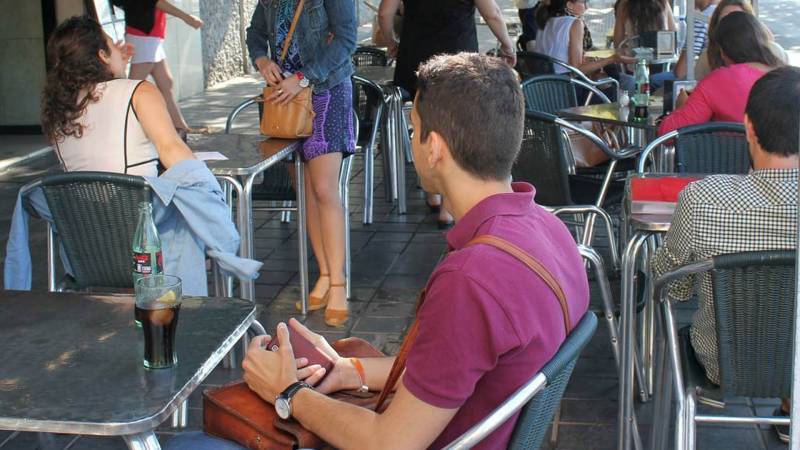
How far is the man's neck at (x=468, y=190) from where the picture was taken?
2119mm

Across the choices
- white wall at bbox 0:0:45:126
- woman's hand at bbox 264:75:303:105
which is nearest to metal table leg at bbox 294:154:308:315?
woman's hand at bbox 264:75:303:105

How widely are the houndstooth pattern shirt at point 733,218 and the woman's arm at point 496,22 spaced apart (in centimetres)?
309

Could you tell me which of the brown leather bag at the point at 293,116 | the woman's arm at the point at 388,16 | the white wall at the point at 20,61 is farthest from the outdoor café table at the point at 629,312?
the white wall at the point at 20,61

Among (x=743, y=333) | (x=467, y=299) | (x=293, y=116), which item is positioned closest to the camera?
(x=467, y=299)

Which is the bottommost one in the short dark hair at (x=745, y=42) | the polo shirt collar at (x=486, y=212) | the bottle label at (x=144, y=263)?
the bottle label at (x=144, y=263)

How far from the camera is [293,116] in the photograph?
14.9 feet

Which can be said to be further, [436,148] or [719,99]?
[719,99]

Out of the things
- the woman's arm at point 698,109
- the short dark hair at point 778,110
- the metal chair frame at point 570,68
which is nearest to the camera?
the short dark hair at point 778,110

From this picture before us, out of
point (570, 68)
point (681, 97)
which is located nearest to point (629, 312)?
point (681, 97)

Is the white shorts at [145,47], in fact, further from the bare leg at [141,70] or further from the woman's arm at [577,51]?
the woman's arm at [577,51]

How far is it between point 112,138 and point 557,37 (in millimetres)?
5237

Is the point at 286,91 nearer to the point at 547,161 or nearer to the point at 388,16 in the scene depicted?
the point at 547,161

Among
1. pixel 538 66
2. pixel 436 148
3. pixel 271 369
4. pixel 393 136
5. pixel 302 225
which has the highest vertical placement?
pixel 436 148

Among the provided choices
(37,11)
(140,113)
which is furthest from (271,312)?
(37,11)
